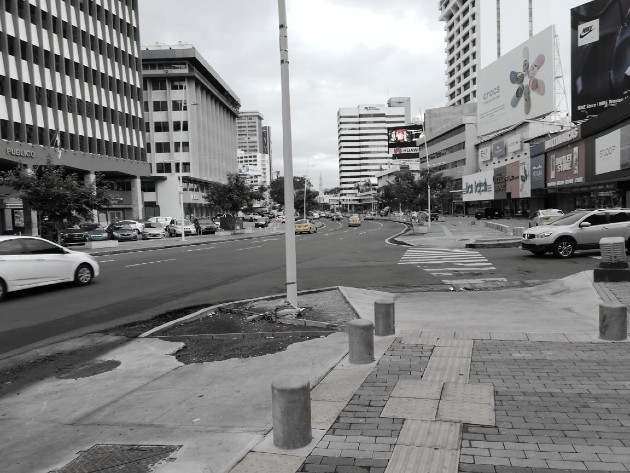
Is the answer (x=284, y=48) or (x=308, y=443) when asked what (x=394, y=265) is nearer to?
(x=284, y=48)

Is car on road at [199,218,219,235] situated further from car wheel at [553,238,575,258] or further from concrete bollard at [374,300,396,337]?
concrete bollard at [374,300,396,337]

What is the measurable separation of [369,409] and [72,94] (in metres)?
55.9

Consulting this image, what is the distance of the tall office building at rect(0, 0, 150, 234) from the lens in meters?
43.9

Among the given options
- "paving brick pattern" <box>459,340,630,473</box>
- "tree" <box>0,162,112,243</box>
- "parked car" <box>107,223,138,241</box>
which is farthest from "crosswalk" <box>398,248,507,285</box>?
"parked car" <box>107,223,138,241</box>

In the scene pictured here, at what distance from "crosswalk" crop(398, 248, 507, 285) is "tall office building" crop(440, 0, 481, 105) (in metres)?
97.0

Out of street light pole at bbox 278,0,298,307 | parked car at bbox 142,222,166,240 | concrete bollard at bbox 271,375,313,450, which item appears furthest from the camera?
parked car at bbox 142,222,166,240

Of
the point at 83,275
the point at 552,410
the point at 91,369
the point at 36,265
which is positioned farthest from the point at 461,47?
the point at 552,410

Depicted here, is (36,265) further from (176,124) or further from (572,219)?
(176,124)

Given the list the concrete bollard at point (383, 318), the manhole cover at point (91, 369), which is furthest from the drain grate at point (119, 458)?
the concrete bollard at point (383, 318)

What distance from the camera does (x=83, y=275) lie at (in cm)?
1396

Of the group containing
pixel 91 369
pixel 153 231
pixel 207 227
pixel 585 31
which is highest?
pixel 585 31

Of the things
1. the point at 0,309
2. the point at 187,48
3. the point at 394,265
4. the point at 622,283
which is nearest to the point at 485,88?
the point at 187,48

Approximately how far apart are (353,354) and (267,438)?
2.12 meters

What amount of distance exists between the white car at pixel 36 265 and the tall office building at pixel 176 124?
195 feet
